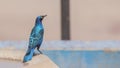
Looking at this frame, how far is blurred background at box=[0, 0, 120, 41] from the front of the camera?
8.09ft

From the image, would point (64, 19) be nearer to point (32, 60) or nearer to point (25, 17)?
point (25, 17)

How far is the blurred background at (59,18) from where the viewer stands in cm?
247

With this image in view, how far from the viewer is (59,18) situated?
8.09 feet

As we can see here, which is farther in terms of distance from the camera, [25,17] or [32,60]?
[25,17]

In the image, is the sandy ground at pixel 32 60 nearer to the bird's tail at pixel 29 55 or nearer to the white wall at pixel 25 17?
the bird's tail at pixel 29 55

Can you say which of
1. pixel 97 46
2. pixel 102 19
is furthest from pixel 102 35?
pixel 97 46

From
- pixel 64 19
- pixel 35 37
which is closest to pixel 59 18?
pixel 64 19

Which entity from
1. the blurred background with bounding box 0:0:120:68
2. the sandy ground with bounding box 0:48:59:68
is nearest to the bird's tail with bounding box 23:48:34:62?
the sandy ground with bounding box 0:48:59:68

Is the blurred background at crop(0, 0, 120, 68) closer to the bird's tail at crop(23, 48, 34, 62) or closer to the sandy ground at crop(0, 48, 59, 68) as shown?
the sandy ground at crop(0, 48, 59, 68)

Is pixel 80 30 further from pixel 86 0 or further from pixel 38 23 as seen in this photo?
pixel 38 23

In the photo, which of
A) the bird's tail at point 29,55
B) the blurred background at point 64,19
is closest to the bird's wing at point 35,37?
the bird's tail at point 29,55

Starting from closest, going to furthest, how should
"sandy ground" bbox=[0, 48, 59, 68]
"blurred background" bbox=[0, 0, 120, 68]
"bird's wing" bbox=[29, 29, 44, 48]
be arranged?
"sandy ground" bbox=[0, 48, 59, 68], "bird's wing" bbox=[29, 29, 44, 48], "blurred background" bbox=[0, 0, 120, 68]

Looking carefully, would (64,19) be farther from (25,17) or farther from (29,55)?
(29,55)

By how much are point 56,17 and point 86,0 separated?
0.23m
